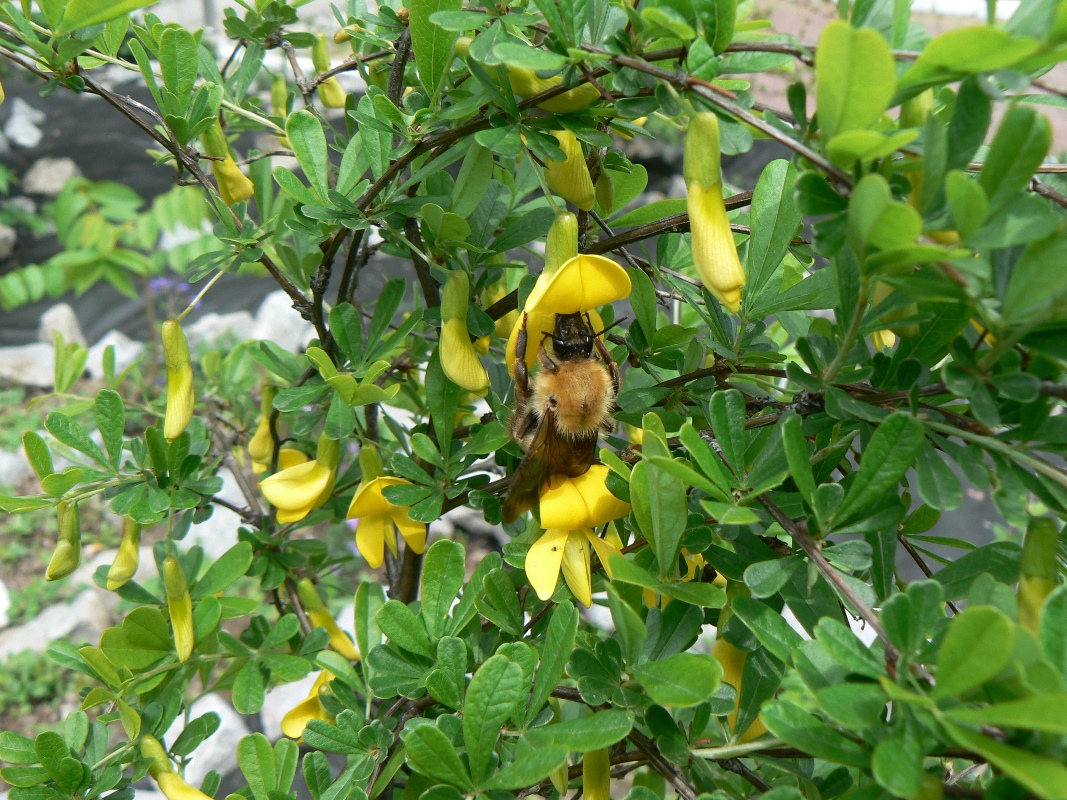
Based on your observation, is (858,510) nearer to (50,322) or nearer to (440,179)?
(440,179)

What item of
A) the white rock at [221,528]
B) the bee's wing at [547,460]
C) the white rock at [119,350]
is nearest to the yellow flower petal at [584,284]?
the bee's wing at [547,460]

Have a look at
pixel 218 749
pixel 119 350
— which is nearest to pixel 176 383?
pixel 218 749

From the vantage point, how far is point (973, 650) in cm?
35

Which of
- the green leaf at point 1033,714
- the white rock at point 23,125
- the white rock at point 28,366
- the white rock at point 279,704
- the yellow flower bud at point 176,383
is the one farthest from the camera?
the white rock at point 23,125

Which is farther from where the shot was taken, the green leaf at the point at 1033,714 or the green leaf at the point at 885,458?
the green leaf at the point at 885,458

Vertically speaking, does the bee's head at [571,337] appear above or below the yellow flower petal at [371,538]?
above

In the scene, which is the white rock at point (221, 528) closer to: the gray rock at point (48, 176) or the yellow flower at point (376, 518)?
the yellow flower at point (376, 518)

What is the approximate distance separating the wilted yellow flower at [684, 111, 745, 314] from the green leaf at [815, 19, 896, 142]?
Answer: 4.6 inches

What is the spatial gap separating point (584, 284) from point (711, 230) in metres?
0.10

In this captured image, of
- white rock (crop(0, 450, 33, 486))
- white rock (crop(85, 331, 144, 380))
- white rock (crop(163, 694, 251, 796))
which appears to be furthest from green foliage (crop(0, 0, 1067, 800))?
white rock (crop(85, 331, 144, 380))

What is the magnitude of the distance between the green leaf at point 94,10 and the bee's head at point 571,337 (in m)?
0.37

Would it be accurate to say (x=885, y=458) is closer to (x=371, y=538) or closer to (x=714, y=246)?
(x=714, y=246)

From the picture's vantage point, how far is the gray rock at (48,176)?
4.23 metres

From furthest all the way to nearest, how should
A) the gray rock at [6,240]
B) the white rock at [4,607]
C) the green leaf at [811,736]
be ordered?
the gray rock at [6,240] < the white rock at [4,607] < the green leaf at [811,736]
